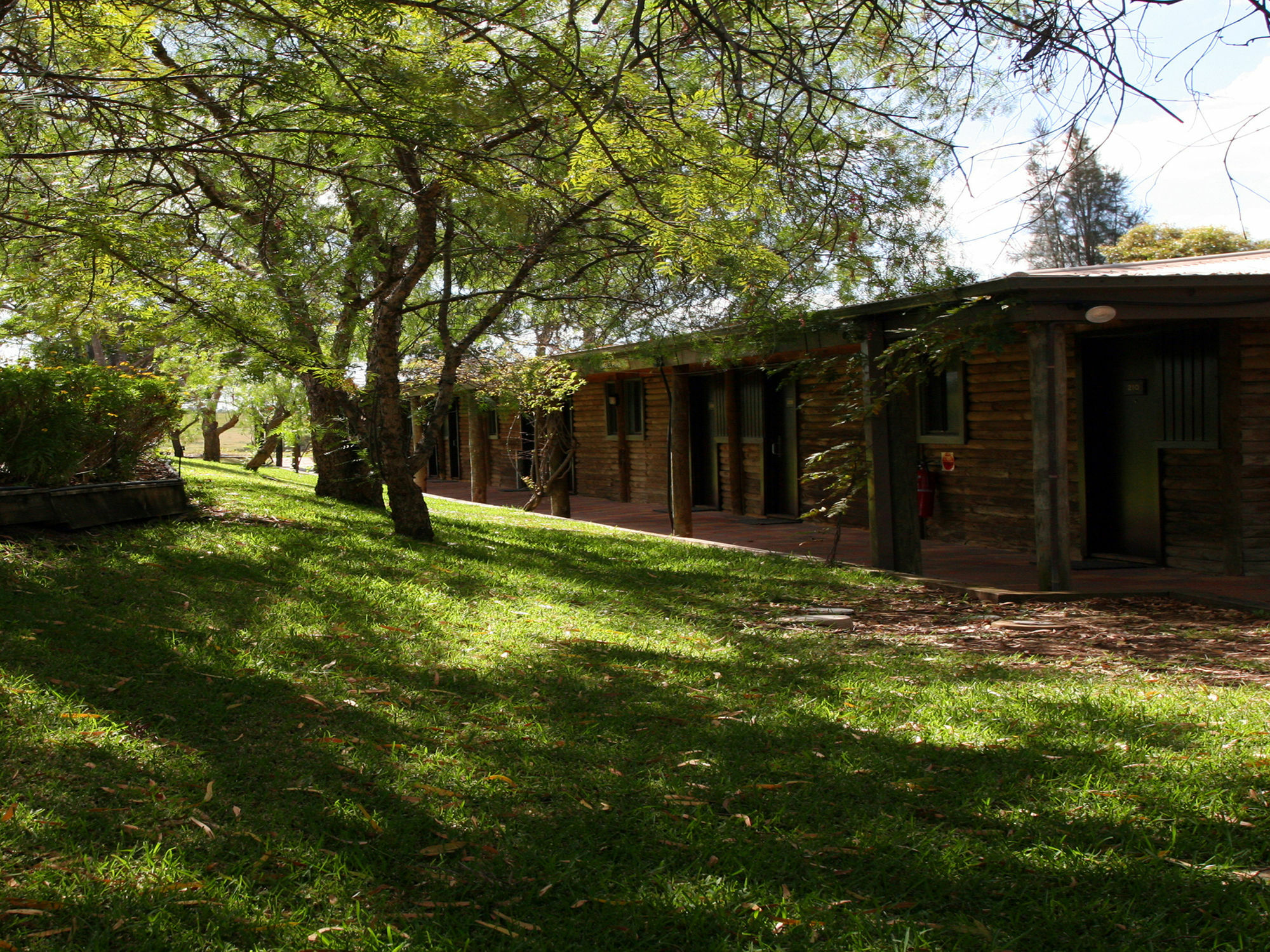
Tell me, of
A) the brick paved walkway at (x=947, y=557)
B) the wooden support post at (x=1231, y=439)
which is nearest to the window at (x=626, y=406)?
the brick paved walkway at (x=947, y=557)

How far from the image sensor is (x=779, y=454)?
1511cm

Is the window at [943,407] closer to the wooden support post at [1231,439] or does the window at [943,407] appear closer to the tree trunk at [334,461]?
the wooden support post at [1231,439]

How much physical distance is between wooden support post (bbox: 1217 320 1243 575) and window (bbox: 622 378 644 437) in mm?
10517

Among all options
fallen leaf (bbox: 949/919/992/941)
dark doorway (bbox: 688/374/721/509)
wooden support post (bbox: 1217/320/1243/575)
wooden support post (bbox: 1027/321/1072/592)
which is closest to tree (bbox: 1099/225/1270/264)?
dark doorway (bbox: 688/374/721/509)

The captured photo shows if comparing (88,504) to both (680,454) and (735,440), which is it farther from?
(735,440)

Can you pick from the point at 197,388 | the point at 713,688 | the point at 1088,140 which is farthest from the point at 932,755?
the point at 197,388

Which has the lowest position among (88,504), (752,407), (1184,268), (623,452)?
(88,504)

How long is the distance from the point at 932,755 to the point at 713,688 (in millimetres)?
1319

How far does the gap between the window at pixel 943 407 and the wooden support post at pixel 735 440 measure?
3.92 meters

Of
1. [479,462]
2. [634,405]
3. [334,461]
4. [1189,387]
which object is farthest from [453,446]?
[1189,387]

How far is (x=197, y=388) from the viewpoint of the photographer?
1176 centimetres

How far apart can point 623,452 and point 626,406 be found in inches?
32.3

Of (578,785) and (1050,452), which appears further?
(1050,452)

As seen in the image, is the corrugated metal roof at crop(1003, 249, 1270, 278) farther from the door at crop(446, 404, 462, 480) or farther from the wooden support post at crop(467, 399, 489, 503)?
the door at crop(446, 404, 462, 480)
